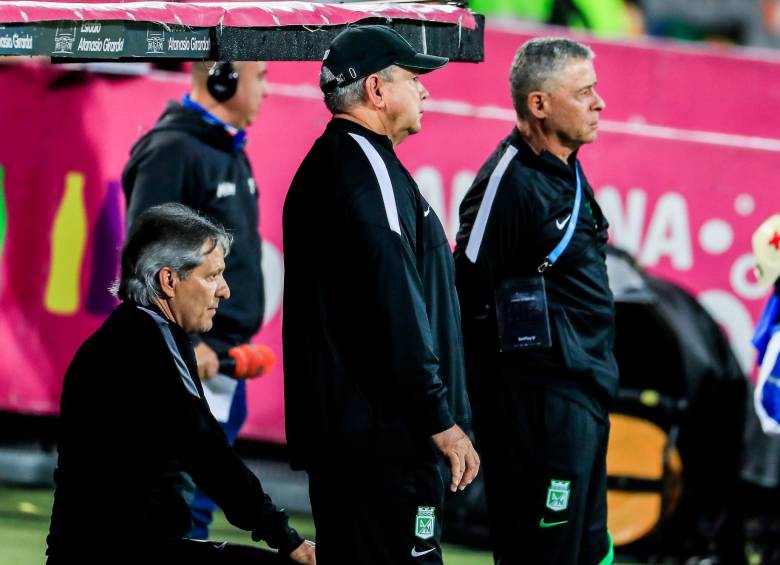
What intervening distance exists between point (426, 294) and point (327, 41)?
29.0 inches

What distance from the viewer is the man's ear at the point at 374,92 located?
439 cm

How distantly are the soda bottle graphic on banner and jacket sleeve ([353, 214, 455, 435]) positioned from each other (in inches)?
169

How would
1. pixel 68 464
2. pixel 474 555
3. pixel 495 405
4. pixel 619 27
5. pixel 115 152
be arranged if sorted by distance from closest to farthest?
pixel 68 464 → pixel 495 405 → pixel 474 555 → pixel 115 152 → pixel 619 27

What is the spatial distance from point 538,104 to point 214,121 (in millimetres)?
1362

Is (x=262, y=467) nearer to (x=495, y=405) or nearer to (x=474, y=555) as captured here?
(x=474, y=555)

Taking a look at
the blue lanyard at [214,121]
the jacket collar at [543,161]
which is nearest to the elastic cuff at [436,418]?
the jacket collar at [543,161]

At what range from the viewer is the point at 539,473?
209 inches

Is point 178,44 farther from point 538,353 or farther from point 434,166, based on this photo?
point 434,166

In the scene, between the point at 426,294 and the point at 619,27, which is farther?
the point at 619,27

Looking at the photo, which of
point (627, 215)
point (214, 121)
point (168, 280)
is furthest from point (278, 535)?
point (627, 215)

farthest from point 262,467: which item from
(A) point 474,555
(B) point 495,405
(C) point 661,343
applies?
(B) point 495,405

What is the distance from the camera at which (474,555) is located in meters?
7.49

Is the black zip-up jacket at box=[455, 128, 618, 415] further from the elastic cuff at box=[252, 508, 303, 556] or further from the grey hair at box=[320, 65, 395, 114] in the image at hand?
the elastic cuff at box=[252, 508, 303, 556]

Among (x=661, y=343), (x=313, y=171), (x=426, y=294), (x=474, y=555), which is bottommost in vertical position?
(x=474, y=555)
